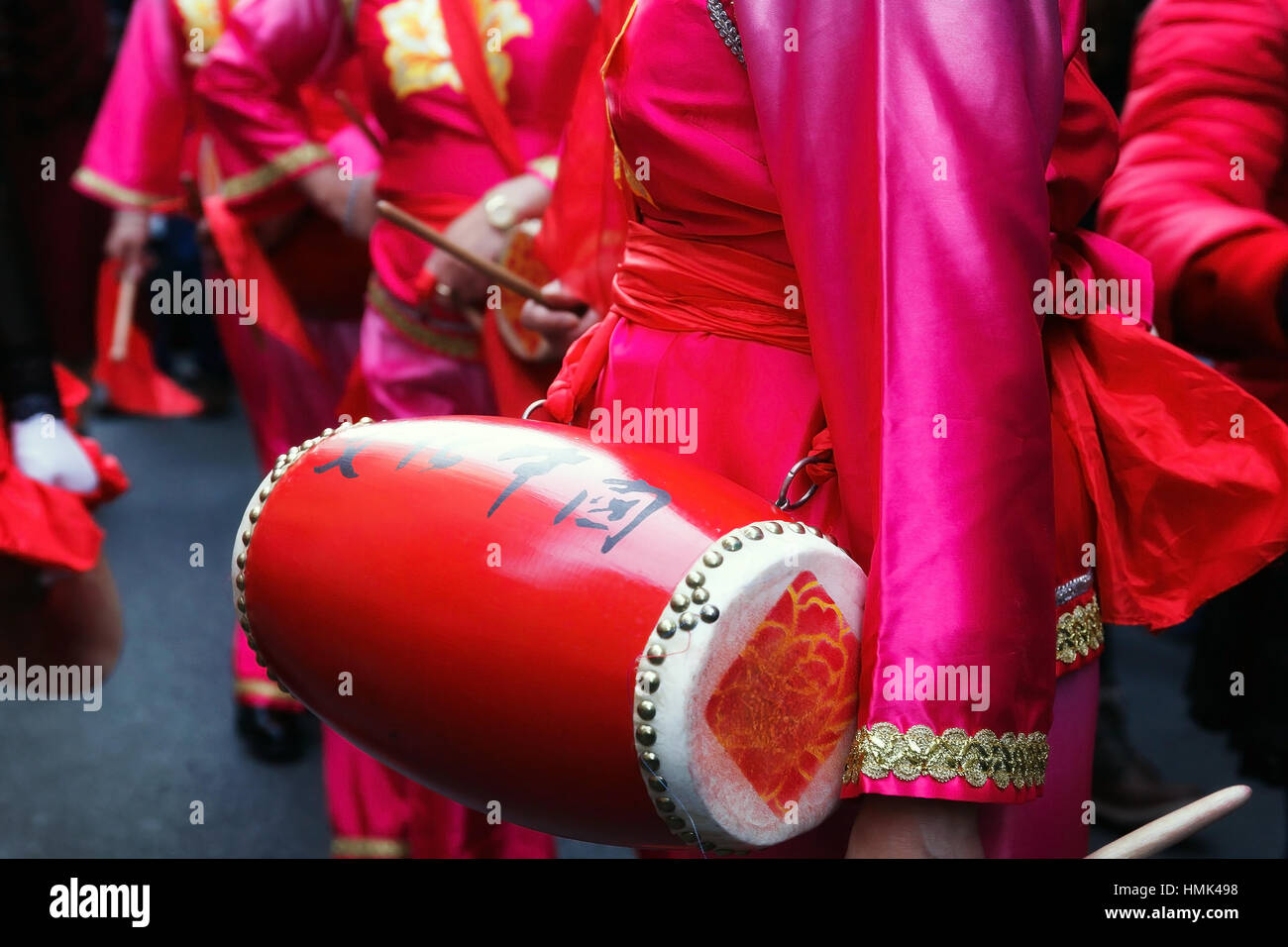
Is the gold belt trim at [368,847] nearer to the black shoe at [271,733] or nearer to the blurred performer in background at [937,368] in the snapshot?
the black shoe at [271,733]

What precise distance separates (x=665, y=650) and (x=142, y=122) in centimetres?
300

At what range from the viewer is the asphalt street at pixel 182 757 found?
2707 mm

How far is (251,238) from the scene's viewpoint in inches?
111

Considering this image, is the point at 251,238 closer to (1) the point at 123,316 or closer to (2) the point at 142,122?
(2) the point at 142,122

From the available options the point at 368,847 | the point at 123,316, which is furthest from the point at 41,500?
the point at 123,316

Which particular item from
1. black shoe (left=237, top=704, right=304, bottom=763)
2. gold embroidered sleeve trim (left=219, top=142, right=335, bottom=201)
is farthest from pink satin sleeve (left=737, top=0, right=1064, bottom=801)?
black shoe (left=237, top=704, right=304, bottom=763)

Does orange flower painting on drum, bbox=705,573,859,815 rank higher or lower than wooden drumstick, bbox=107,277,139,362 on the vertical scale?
higher

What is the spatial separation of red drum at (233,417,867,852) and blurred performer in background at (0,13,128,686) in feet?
3.03

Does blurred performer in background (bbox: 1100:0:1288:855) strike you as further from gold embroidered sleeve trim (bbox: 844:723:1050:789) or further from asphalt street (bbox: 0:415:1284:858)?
asphalt street (bbox: 0:415:1284:858)

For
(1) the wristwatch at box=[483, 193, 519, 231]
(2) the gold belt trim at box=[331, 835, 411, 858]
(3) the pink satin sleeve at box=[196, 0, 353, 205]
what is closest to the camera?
(1) the wristwatch at box=[483, 193, 519, 231]

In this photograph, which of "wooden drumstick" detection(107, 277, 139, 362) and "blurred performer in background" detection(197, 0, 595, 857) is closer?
"blurred performer in background" detection(197, 0, 595, 857)

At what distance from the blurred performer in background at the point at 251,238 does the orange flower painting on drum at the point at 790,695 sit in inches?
79.9

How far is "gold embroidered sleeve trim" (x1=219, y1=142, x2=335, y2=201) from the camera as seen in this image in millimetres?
2631

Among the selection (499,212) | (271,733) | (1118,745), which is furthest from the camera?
(271,733)
